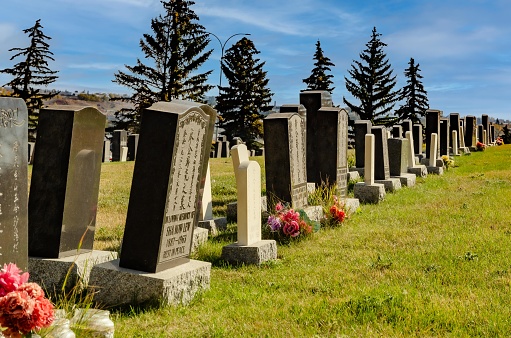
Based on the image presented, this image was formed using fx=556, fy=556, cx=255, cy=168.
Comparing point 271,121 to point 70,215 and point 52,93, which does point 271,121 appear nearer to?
point 70,215

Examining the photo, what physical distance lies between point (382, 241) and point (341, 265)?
171cm

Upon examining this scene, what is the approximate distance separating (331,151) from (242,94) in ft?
140

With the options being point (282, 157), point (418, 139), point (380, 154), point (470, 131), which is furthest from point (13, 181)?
point (470, 131)

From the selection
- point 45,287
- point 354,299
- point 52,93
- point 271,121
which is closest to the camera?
point 354,299

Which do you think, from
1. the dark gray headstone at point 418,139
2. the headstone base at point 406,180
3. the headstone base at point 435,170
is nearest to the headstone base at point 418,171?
the headstone base at point 435,170

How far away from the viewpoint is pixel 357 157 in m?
19.3

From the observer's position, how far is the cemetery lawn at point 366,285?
5160 mm

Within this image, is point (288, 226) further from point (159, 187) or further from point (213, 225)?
point (159, 187)

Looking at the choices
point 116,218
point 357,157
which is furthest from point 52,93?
point 116,218

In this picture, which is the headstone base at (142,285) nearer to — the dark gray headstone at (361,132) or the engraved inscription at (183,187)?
the engraved inscription at (183,187)

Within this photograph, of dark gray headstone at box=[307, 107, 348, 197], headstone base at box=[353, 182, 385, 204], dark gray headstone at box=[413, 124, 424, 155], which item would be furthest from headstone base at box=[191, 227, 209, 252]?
dark gray headstone at box=[413, 124, 424, 155]

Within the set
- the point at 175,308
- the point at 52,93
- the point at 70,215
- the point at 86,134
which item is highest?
the point at 52,93

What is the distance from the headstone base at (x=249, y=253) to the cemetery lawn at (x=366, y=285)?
6.4 inches

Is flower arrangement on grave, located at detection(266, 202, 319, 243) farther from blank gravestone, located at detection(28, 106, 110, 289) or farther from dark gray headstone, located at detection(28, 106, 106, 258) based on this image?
dark gray headstone, located at detection(28, 106, 106, 258)
